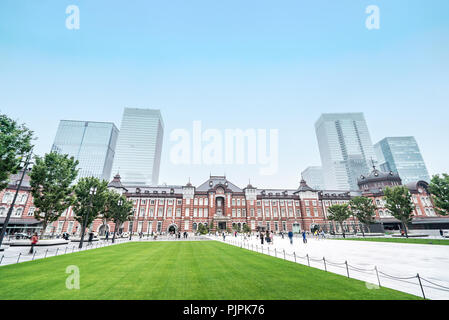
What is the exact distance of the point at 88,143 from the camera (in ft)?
440

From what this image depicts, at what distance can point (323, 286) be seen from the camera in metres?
7.37

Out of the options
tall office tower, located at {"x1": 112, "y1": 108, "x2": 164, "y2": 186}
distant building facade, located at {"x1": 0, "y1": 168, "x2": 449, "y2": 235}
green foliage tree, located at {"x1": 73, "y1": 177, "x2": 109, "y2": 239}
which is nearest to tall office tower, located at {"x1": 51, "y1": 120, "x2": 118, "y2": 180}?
tall office tower, located at {"x1": 112, "y1": 108, "x2": 164, "y2": 186}

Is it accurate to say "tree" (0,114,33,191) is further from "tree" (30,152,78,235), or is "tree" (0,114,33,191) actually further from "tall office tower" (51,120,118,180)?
"tall office tower" (51,120,118,180)

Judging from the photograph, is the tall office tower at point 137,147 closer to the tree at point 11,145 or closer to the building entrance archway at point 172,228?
the building entrance archway at point 172,228

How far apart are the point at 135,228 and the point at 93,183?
3012 cm

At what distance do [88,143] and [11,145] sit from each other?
5600 inches

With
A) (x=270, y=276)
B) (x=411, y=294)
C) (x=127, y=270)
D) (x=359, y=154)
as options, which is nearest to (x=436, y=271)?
(x=411, y=294)

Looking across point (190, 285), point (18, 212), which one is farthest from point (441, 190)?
point (18, 212)

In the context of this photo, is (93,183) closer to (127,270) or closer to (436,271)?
(127,270)

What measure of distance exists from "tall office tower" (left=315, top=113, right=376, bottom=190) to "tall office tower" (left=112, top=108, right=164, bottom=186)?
5400 inches

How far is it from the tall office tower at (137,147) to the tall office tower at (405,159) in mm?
177733

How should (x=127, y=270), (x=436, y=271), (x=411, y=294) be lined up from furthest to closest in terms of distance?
(x=127, y=270), (x=436, y=271), (x=411, y=294)

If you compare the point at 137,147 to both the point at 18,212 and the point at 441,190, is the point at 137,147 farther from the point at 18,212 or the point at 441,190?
the point at 441,190
